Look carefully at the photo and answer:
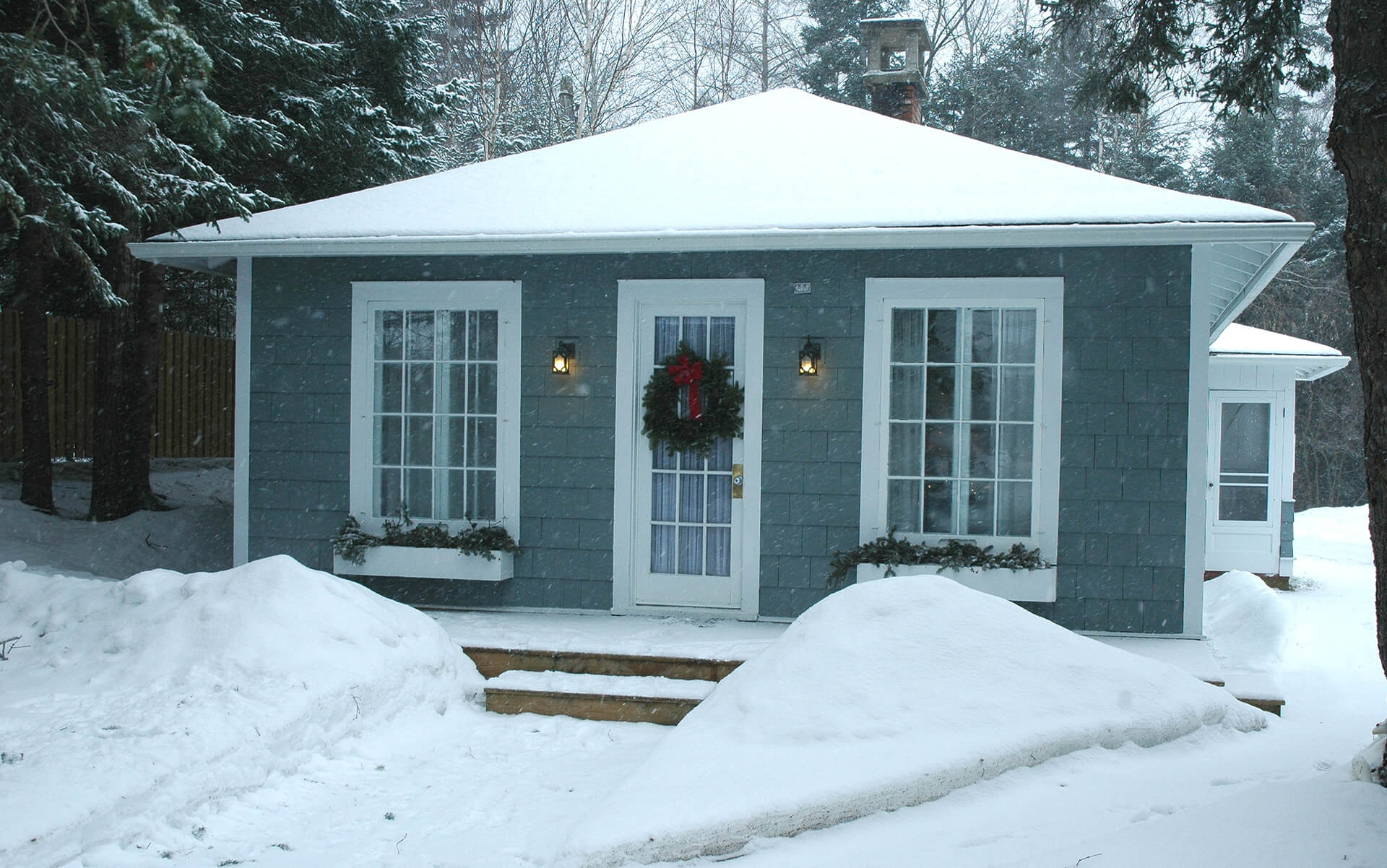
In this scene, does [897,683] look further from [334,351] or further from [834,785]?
[334,351]

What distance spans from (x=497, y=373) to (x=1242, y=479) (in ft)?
26.4

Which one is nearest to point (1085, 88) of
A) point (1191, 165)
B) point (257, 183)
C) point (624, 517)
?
point (624, 517)

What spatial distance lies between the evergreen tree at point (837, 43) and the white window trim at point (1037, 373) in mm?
13812

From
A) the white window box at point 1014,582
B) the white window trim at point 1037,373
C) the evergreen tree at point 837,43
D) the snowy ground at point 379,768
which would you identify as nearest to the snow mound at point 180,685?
the snowy ground at point 379,768

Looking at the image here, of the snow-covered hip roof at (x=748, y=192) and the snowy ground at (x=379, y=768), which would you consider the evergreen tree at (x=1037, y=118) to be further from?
the snowy ground at (x=379, y=768)

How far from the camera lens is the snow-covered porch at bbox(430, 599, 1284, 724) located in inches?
201

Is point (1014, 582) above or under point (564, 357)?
under

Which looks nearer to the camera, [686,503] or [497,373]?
[686,503]

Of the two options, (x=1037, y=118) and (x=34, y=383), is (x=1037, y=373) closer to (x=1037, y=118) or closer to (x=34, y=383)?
(x=34, y=383)

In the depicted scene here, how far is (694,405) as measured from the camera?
632 cm

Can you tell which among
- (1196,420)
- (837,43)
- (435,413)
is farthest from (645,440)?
(837,43)

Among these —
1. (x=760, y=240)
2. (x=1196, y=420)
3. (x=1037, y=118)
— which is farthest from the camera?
(x=1037, y=118)

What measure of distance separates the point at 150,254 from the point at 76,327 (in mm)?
6307

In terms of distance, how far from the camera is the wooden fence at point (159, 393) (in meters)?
11.1
